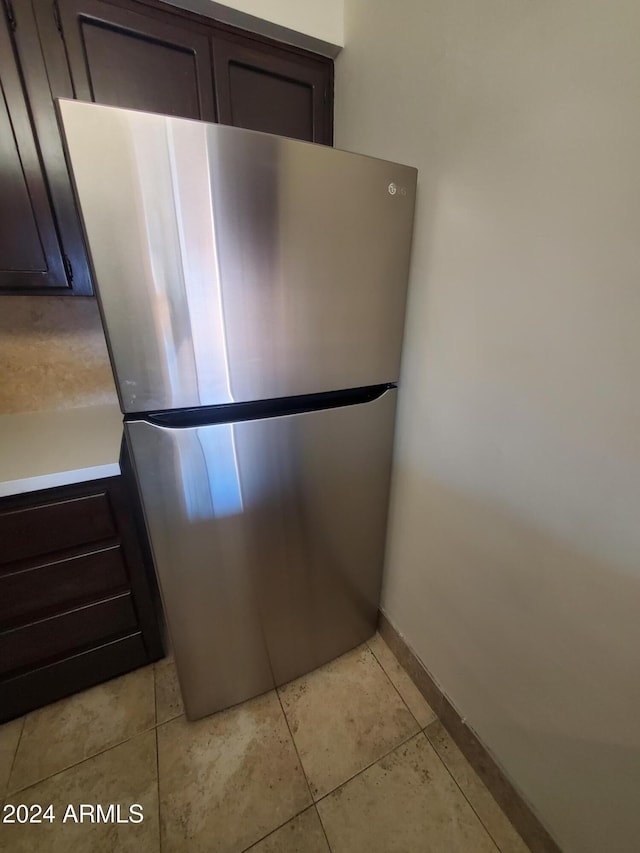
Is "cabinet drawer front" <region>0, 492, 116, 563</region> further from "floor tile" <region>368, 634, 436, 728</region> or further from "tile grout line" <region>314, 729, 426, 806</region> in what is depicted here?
"floor tile" <region>368, 634, 436, 728</region>

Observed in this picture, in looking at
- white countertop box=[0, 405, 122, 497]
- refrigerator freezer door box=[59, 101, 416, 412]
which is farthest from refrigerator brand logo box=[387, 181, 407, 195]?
white countertop box=[0, 405, 122, 497]

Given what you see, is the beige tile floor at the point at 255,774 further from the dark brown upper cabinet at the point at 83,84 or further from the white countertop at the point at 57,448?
the dark brown upper cabinet at the point at 83,84

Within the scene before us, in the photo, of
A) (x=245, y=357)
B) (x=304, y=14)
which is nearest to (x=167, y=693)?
(x=245, y=357)

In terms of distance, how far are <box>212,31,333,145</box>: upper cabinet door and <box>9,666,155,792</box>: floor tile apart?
75.2 inches

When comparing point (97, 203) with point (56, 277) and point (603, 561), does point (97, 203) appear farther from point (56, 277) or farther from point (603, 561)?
point (603, 561)

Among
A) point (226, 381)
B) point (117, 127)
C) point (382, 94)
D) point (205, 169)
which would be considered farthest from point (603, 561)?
point (382, 94)

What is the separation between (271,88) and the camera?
1.11 m

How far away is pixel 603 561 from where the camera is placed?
642 millimetres

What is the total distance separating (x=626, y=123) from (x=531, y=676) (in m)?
1.09

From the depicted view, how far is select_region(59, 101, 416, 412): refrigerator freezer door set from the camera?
64 cm

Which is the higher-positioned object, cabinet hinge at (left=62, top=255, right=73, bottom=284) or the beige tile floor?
cabinet hinge at (left=62, top=255, right=73, bottom=284)

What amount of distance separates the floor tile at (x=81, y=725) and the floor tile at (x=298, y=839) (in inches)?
19.2

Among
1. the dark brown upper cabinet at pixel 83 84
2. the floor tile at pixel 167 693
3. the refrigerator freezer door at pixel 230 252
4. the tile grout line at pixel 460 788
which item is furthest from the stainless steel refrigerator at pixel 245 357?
the tile grout line at pixel 460 788

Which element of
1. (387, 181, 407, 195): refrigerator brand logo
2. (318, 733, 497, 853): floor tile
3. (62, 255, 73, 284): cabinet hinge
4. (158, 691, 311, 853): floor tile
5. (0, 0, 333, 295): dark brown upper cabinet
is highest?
(0, 0, 333, 295): dark brown upper cabinet
